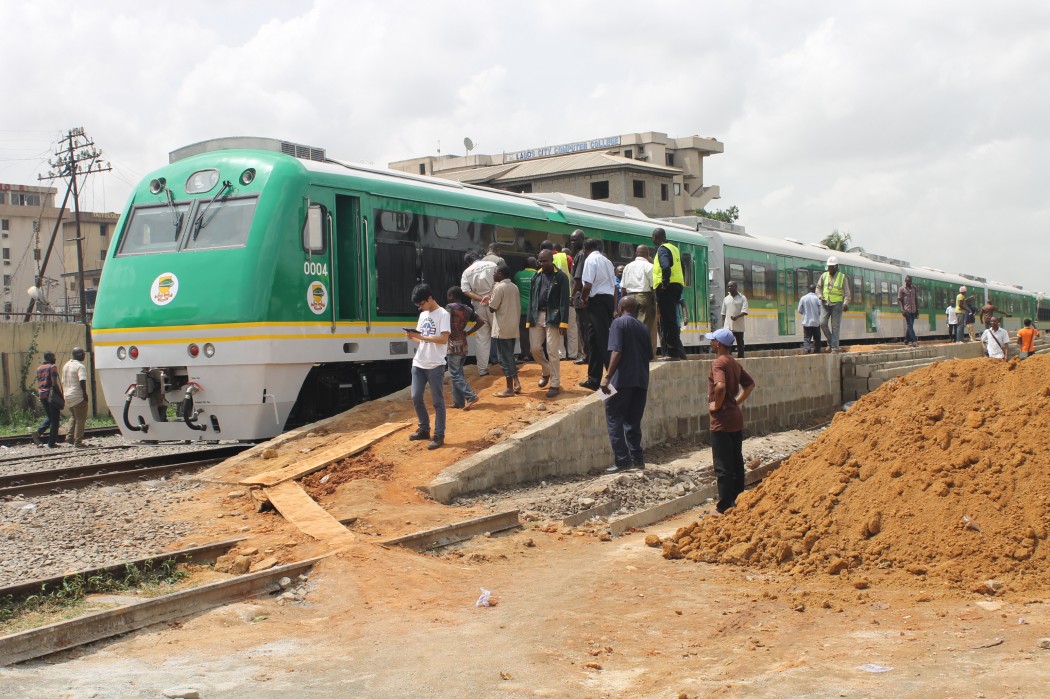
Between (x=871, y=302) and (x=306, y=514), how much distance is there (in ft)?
88.1

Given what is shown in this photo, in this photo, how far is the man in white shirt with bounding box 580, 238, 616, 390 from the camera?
13.1m

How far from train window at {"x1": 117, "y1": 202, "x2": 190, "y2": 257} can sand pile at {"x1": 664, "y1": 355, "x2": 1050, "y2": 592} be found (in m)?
7.23

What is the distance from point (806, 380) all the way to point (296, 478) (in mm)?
12376

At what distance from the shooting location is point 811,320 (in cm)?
2097

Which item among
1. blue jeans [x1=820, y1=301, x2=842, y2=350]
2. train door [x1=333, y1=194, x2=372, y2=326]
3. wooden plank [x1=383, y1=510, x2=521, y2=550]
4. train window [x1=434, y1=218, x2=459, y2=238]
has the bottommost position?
wooden plank [x1=383, y1=510, x2=521, y2=550]

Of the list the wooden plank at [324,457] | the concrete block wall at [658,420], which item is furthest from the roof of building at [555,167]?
the wooden plank at [324,457]

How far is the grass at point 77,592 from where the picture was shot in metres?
6.47

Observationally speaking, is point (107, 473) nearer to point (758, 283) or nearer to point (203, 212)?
point (203, 212)

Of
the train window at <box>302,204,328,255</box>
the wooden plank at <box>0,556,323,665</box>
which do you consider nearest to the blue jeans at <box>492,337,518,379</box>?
the train window at <box>302,204,328,255</box>

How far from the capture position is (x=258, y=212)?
11.9 meters

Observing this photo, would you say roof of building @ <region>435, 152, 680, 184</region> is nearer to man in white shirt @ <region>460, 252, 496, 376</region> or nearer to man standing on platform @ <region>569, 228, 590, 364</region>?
man standing on platform @ <region>569, 228, 590, 364</region>

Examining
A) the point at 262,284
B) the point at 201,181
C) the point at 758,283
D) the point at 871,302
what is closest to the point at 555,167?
the point at 871,302

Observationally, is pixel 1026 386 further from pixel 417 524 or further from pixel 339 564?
pixel 339 564

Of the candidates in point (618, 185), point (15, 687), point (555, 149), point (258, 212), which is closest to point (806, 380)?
point (258, 212)
